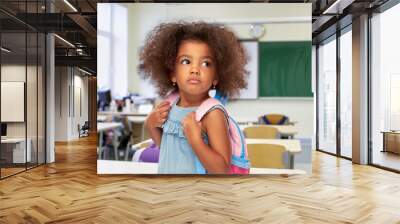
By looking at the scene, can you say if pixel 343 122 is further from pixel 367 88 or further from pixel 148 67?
pixel 148 67

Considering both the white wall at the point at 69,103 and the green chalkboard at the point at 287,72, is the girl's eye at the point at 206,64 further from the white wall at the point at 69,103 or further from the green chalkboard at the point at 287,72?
the white wall at the point at 69,103

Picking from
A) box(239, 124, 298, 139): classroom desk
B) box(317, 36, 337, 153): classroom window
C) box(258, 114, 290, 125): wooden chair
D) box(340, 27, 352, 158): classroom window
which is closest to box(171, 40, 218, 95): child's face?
box(239, 124, 298, 139): classroom desk

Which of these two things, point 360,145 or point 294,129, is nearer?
point 294,129

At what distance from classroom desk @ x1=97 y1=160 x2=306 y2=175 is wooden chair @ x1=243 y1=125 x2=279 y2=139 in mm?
448

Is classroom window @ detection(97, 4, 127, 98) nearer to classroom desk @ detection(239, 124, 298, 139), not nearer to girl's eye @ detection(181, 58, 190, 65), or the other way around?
girl's eye @ detection(181, 58, 190, 65)

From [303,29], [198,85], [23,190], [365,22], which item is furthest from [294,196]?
[365,22]

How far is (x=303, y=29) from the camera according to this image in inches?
222

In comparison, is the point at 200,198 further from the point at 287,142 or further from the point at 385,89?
the point at 385,89

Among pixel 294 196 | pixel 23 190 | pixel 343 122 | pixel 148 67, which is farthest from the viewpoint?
pixel 343 122

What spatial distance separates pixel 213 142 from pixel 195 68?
0.96 m

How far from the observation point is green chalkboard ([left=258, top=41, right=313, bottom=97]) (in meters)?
5.67

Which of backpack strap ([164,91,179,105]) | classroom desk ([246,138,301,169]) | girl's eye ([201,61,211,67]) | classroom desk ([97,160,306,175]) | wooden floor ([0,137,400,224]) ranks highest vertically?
girl's eye ([201,61,211,67])

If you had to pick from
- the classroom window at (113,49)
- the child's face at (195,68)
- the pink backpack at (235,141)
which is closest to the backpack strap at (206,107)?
the pink backpack at (235,141)

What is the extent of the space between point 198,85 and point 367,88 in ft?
12.5
